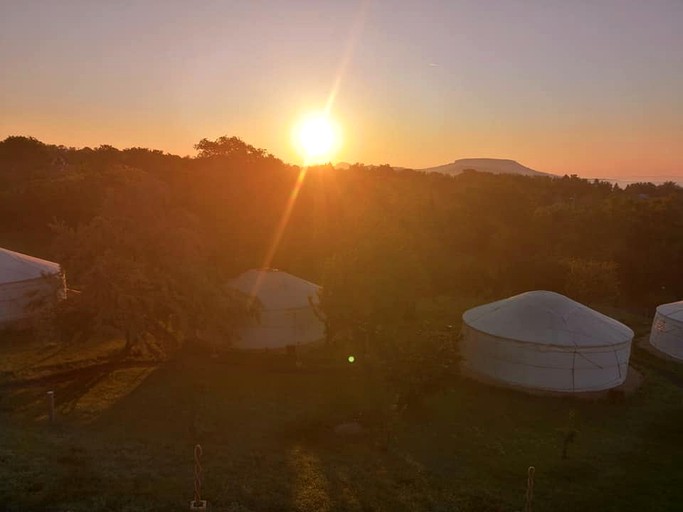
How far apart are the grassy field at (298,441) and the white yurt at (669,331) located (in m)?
2.41

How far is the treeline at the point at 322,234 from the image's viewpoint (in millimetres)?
18891

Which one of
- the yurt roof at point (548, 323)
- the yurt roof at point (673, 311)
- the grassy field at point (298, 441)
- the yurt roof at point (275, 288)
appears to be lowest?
the grassy field at point (298, 441)

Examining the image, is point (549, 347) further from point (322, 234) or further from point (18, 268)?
point (18, 268)

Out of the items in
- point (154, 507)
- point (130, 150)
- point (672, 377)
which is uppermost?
point (130, 150)

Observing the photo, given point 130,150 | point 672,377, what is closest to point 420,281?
point 672,377

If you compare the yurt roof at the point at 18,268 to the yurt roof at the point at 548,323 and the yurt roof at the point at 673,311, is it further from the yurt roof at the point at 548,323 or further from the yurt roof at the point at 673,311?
the yurt roof at the point at 673,311

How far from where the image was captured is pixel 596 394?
19.6m

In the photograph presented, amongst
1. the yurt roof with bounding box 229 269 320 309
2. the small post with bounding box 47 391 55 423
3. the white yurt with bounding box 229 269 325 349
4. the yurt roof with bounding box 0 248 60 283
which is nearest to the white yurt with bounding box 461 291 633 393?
the white yurt with bounding box 229 269 325 349

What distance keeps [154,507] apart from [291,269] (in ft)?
79.9

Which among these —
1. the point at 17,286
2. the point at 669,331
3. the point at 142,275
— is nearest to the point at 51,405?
the point at 142,275

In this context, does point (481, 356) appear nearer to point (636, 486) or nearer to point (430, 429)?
point (430, 429)

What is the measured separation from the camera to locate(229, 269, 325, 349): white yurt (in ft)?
73.0

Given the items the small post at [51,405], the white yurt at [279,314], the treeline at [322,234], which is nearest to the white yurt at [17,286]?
the treeline at [322,234]

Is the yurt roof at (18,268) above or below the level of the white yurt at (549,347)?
above
